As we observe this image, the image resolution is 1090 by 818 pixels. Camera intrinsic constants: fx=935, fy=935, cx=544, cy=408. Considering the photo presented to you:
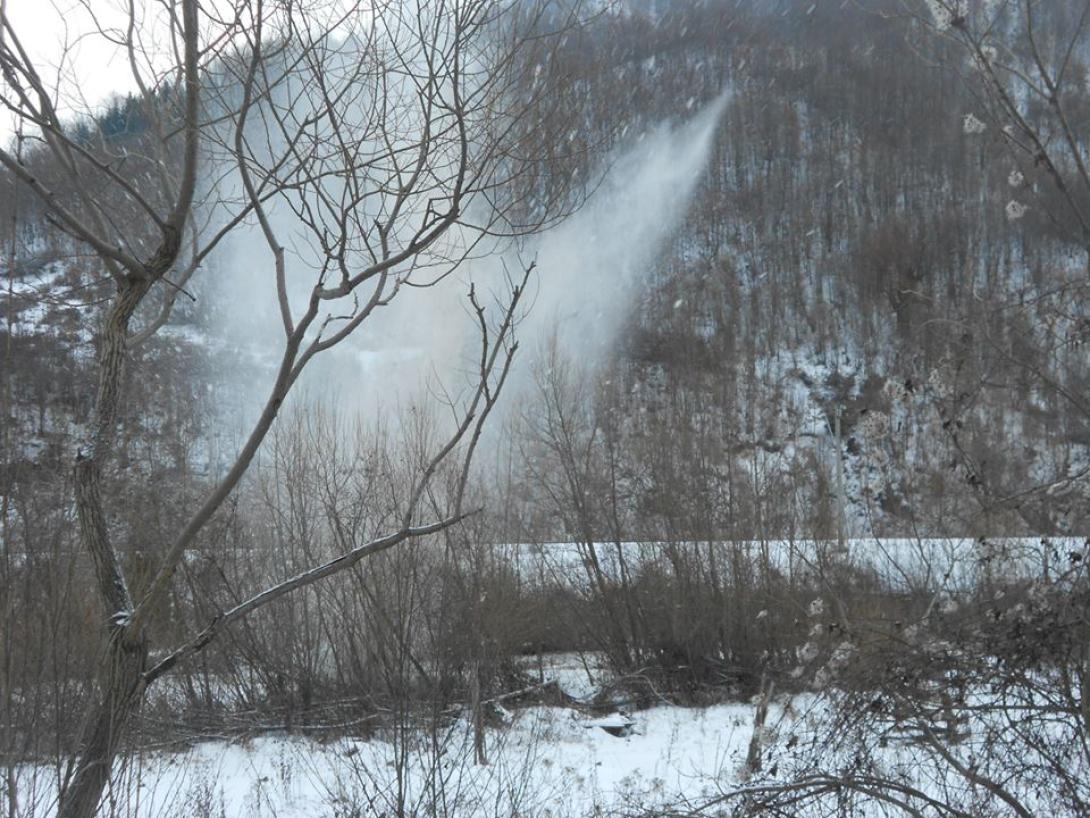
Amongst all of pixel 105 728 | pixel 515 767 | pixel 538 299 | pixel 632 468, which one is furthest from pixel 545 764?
pixel 538 299

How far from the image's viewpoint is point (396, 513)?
11094 millimetres

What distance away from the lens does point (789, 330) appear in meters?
41.6

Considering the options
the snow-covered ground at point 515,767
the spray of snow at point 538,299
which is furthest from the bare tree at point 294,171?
the spray of snow at point 538,299

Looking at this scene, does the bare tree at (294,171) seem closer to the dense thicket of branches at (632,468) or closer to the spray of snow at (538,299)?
the dense thicket of branches at (632,468)

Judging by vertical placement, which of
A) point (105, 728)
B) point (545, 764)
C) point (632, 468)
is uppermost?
point (632, 468)

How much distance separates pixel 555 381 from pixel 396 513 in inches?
195

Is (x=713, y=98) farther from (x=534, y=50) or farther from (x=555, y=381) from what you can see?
(x=534, y=50)

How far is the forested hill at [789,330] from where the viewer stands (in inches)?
184

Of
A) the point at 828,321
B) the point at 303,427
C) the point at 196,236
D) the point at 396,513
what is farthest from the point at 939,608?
the point at 828,321

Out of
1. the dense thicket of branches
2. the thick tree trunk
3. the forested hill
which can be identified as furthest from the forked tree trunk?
the forested hill

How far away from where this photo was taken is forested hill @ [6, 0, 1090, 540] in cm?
466

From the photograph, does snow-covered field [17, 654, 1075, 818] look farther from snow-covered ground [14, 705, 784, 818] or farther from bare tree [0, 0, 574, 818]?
bare tree [0, 0, 574, 818]

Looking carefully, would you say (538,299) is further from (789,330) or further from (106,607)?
(106,607)

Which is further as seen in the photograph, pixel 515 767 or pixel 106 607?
pixel 515 767
